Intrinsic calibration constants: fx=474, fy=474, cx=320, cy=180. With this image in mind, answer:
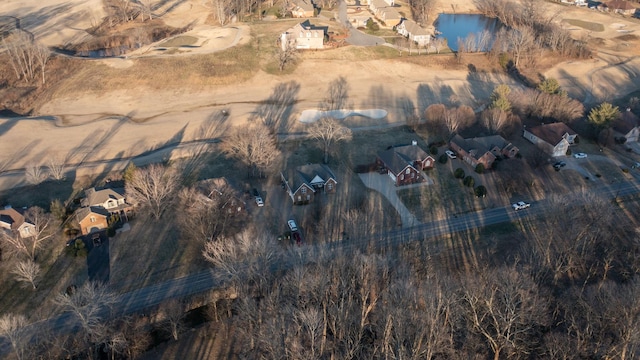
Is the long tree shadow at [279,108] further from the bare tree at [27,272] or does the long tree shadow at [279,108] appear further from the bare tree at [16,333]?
the bare tree at [16,333]

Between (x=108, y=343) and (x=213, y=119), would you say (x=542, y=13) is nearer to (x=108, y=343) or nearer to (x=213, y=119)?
(x=213, y=119)

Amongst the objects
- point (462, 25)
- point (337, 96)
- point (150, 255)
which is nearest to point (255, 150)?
point (150, 255)

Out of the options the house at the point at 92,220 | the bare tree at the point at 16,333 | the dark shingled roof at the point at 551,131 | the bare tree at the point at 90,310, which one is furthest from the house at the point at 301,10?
the bare tree at the point at 16,333

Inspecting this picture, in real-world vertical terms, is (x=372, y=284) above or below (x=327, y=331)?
above

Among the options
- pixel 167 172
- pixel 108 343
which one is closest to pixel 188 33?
pixel 167 172

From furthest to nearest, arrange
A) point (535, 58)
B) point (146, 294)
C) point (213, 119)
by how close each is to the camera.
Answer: point (535, 58) → point (213, 119) → point (146, 294)

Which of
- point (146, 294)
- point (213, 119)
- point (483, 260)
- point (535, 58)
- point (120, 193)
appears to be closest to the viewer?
point (146, 294)

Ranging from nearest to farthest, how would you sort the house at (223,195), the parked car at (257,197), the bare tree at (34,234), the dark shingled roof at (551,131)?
1. the bare tree at (34,234)
2. the house at (223,195)
3. the parked car at (257,197)
4. the dark shingled roof at (551,131)

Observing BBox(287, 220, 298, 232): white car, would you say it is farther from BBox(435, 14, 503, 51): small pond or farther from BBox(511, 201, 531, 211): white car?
BBox(435, 14, 503, 51): small pond
